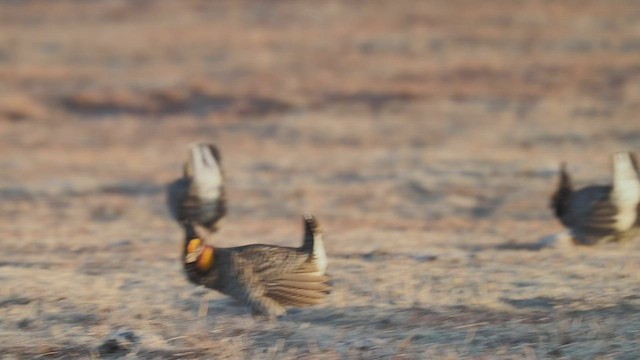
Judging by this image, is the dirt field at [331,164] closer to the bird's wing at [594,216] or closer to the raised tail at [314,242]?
the bird's wing at [594,216]

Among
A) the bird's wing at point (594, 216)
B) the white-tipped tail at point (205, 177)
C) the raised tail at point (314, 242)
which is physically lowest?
the bird's wing at point (594, 216)

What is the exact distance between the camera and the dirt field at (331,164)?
7.43m

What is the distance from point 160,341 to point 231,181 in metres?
9.22

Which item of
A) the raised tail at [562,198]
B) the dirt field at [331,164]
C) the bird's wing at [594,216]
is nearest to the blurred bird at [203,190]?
the dirt field at [331,164]

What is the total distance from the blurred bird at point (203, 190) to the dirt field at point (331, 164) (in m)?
0.59

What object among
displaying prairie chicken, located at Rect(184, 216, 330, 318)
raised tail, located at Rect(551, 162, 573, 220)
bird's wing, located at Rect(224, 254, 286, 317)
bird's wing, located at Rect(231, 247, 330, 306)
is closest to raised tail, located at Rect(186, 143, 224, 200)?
raised tail, located at Rect(551, 162, 573, 220)

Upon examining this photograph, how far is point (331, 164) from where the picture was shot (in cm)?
1717

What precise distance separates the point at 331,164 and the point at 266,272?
9740mm

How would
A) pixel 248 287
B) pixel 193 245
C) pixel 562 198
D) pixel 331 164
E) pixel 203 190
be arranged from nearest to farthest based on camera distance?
pixel 248 287, pixel 193 245, pixel 562 198, pixel 203 190, pixel 331 164

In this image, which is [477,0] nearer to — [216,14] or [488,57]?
[488,57]

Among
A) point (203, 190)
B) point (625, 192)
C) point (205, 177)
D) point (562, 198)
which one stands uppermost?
point (205, 177)

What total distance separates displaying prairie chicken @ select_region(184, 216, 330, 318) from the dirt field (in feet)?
0.64

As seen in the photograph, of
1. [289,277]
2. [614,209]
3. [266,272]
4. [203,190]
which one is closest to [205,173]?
[203,190]

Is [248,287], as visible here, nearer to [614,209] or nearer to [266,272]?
[266,272]
